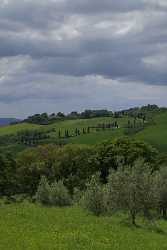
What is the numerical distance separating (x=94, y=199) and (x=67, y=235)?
1588cm

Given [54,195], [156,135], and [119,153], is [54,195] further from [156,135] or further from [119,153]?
[156,135]

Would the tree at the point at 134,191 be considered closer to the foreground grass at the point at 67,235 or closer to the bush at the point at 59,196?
the foreground grass at the point at 67,235

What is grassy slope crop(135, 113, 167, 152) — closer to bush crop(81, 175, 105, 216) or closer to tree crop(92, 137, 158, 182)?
tree crop(92, 137, 158, 182)

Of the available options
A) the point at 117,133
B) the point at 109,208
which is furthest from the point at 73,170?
the point at 117,133

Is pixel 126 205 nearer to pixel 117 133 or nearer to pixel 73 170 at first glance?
pixel 73 170

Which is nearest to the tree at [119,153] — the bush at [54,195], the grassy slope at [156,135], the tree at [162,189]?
the tree at [162,189]

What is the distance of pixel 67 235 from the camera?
2867 centimetres

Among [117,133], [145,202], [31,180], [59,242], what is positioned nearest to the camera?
[59,242]

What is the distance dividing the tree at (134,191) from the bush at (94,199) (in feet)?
2.57

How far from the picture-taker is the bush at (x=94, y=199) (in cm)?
4453

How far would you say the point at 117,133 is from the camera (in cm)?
18188

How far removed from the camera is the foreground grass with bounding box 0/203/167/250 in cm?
2444

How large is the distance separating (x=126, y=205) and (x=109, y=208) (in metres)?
2.31

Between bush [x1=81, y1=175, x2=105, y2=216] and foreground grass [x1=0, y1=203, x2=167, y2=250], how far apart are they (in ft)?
11.2
